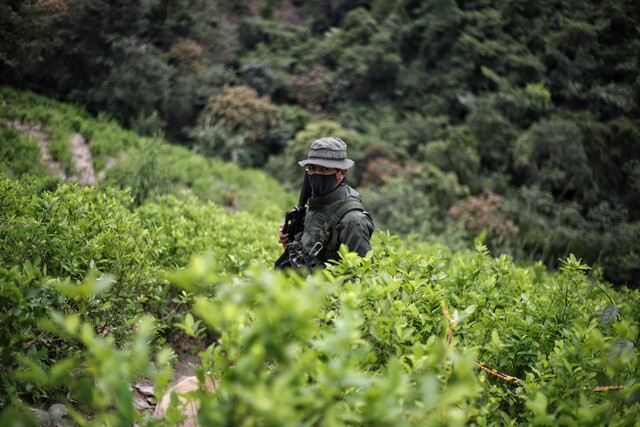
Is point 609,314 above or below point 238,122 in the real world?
above

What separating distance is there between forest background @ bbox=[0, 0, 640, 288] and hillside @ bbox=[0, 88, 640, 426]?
6037 mm

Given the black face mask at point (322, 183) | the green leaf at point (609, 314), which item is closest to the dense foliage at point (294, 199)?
the green leaf at point (609, 314)

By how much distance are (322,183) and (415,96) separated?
1573 centimetres

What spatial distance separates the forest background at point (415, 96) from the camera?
988cm

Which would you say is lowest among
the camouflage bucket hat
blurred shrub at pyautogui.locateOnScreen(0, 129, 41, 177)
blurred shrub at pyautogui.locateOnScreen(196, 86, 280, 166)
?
blurred shrub at pyautogui.locateOnScreen(196, 86, 280, 166)

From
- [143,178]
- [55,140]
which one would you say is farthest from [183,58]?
[143,178]

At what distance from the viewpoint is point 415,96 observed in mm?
16875

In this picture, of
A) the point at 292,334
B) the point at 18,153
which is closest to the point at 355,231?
the point at 292,334

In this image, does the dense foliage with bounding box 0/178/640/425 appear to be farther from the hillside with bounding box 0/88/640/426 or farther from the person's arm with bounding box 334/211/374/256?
the person's arm with bounding box 334/211/374/256

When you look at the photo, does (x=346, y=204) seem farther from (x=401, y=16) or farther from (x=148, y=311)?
(x=401, y=16)

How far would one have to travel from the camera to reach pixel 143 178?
4957mm

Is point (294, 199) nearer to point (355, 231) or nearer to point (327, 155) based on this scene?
point (327, 155)

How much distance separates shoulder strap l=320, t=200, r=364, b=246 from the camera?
2.46 m

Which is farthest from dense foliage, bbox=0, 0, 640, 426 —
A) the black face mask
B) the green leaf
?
the black face mask
